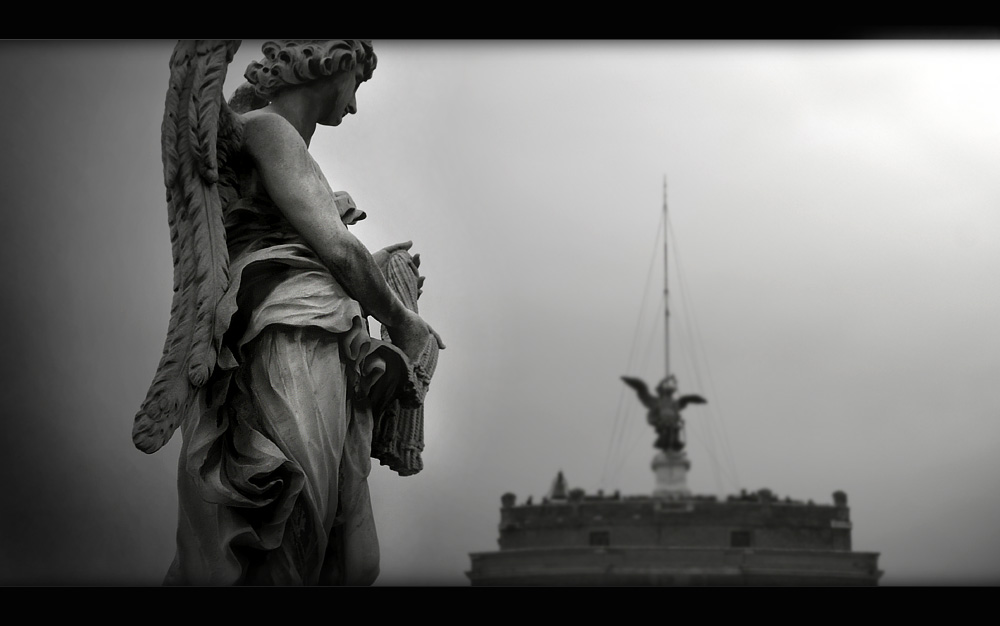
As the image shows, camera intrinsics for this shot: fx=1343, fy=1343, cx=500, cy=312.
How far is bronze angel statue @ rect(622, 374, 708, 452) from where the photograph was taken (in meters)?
17.4

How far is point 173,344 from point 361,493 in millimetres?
703

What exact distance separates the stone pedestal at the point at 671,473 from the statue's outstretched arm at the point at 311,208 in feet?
49.8

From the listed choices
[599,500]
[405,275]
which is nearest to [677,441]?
[599,500]

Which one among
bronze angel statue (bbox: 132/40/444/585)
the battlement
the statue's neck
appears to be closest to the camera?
bronze angel statue (bbox: 132/40/444/585)

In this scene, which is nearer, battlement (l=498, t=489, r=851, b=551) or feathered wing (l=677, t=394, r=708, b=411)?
feathered wing (l=677, t=394, r=708, b=411)

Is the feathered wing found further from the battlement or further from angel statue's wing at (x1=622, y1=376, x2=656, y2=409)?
the battlement

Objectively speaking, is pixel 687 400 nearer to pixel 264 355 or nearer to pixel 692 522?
pixel 692 522

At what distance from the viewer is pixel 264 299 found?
391cm

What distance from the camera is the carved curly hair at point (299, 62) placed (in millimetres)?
4164

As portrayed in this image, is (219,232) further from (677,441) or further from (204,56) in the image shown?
(677,441)

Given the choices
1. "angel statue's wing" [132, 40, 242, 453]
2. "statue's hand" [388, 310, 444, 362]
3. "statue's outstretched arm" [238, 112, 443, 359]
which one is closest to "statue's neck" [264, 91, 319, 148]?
"statue's outstretched arm" [238, 112, 443, 359]

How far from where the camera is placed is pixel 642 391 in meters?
17.9

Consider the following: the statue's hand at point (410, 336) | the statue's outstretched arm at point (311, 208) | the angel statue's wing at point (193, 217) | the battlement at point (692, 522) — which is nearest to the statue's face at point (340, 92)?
the statue's outstretched arm at point (311, 208)

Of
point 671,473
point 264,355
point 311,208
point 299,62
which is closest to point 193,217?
point 311,208
